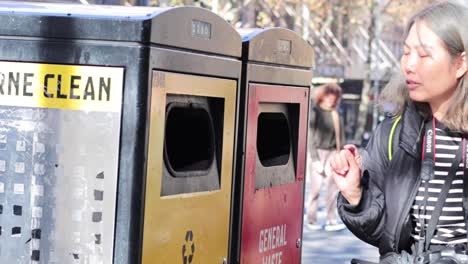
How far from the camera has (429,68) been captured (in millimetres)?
3822

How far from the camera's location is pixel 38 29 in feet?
13.3

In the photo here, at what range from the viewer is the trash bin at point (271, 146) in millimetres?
4926

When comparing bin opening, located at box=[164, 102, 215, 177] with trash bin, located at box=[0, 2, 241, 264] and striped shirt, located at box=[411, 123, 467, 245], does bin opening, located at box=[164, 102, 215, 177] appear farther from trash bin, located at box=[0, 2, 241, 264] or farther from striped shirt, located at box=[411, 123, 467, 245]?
striped shirt, located at box=[411, 123, 467, 245]

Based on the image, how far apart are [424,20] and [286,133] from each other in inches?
76.5

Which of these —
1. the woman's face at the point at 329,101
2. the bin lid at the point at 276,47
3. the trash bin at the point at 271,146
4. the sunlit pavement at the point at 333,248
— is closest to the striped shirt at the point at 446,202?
the trash bin at the point at 271,146

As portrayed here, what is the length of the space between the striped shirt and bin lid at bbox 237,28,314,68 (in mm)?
1320

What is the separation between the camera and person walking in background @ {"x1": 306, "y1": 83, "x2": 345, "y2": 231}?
14.0m

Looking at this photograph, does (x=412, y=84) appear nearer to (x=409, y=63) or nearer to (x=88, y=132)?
(x=409, y=63)

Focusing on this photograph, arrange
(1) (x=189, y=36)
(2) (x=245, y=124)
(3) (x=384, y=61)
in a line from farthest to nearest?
(3) (x=384, y=61), (2) (x=245, y=124), (1) (x=189, y=36)

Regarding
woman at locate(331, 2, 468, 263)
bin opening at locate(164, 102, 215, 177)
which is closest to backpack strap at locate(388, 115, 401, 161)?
woman at locate(331, 2, 468, 263)

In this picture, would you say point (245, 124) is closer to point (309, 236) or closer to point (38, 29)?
point (38, 29)

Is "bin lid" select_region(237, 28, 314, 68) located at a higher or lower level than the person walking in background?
higher

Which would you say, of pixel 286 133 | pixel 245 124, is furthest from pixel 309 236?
pixel 245 124

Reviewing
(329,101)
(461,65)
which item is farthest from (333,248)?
(461,65)
